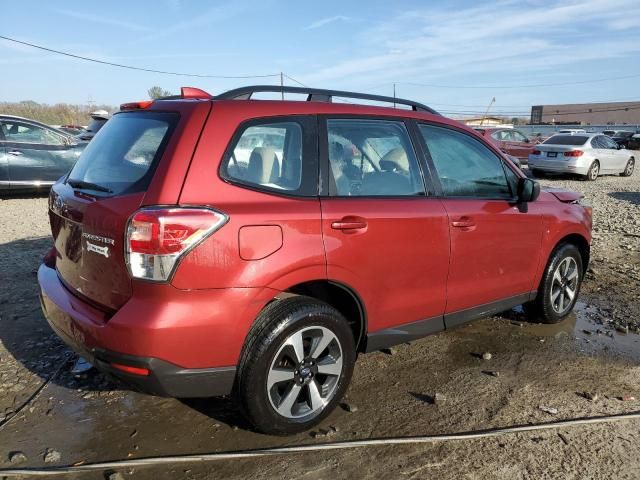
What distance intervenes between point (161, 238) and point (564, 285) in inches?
146

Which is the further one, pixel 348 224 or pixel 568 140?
pixel 568 140

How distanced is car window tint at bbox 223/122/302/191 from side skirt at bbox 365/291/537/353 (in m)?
1.11

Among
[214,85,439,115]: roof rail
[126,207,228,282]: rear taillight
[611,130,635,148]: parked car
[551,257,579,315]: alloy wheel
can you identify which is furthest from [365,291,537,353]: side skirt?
[611,130,635,148]: parked car

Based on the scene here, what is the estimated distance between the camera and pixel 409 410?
3.31 meters

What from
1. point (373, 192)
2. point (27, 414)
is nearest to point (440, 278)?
point (373, 192)

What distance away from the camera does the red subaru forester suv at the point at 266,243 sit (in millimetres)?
2529

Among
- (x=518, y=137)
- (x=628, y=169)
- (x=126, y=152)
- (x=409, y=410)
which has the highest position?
(x=126, y=152)

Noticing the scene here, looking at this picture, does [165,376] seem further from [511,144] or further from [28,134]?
[511,144]


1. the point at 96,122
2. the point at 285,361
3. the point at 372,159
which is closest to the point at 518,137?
the point at 96,122

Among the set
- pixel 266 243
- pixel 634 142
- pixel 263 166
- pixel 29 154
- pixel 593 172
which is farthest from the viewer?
pixel 634 142

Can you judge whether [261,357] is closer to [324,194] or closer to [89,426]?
[324,194]

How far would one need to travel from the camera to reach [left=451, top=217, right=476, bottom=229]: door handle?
3.58 meters

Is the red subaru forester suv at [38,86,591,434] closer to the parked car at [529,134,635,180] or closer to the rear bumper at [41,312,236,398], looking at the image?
the rear bumper at [41,312,236,398]

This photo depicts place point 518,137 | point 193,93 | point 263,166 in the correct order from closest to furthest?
point 263,166 < point 193,93 < point 518,137
